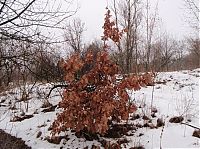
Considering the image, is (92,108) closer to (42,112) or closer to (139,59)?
(42,112)

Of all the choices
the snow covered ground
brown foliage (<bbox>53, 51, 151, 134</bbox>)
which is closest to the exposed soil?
the snow covered ground

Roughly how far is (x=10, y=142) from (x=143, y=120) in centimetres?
324

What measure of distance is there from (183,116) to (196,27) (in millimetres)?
18674

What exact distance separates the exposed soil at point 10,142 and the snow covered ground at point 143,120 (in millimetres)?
171

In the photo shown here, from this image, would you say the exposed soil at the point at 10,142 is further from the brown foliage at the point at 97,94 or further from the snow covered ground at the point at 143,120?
the brown foliage at the point at 97,94

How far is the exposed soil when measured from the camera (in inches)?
299

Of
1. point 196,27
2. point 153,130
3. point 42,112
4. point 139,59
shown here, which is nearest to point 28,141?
point 42,112

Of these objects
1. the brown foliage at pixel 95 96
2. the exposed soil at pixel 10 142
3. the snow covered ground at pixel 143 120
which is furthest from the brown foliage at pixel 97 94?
the exposed soil at pixel 10 142

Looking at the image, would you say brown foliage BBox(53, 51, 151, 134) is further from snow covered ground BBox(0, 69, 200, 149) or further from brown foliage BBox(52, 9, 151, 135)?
snow covered ground BBox(0, 69, 200, 149)

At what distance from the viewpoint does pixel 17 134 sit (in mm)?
9156

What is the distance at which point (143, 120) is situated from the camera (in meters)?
8.65

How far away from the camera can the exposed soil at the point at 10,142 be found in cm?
759

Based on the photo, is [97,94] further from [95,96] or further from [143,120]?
[143,120]

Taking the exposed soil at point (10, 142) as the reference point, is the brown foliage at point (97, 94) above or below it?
above
